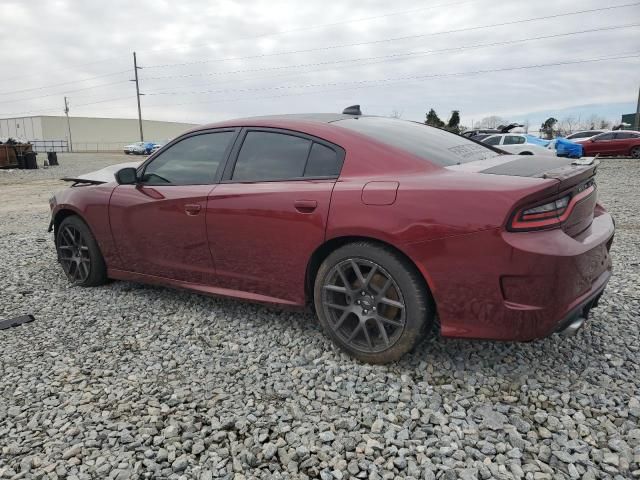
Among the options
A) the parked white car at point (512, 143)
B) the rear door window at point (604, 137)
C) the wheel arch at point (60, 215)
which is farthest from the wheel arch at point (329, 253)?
the rear door window at point (604, 137)

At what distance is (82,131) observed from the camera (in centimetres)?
8238

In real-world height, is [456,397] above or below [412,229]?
below

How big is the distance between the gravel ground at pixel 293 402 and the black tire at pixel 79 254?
605 mm

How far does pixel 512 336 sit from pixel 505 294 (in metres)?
0.22

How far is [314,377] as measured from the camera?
8.89 feet

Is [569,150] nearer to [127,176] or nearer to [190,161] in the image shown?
[190,161]

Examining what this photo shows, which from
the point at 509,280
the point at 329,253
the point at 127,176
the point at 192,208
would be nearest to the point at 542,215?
the point at 509,280

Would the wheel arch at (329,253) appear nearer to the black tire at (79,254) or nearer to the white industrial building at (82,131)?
the black tire at (79,254)

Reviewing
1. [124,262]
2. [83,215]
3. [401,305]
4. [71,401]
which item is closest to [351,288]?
[401,305]

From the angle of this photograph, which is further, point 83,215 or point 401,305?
point 83,215

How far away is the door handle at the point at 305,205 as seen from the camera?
9.18 ft

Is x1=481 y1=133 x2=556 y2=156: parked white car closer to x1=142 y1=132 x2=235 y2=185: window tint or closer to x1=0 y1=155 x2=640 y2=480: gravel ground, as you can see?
x1=0 y1=155 x2=640 y2=480: gravel ground

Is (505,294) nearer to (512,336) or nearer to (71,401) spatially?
(512,336)

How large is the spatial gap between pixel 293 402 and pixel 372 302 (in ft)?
2.26
